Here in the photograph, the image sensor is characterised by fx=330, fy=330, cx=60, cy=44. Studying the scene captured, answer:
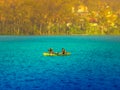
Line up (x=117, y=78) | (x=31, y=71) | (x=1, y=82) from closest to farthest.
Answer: (x=1, y=82) < (x=117, y=78) < (x=31, y=71)

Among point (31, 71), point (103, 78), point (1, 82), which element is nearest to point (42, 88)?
point (1, 82)

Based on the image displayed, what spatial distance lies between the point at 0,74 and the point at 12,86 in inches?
559

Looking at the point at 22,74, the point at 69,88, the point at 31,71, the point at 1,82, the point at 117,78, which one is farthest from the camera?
the point at 31,71

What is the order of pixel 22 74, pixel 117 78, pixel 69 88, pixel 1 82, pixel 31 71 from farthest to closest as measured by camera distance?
pixel 31 71 → pixel 22 74 → pixel 117 78 → pixel 1 82 → pixel 69 88

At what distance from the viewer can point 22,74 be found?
7019 cm

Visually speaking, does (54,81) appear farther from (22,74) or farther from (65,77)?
(22,74)

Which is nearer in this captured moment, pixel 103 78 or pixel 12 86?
pixel 12 86

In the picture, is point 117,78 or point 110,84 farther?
point 117,78

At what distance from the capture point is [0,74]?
70.5m

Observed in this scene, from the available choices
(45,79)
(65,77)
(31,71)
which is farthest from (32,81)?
(31,71)

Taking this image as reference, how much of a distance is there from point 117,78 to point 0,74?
81.0ft

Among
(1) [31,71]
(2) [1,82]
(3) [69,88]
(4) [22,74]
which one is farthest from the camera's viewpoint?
(1) [31,71]

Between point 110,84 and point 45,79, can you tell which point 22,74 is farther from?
point 110,84

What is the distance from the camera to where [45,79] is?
6369 centimetres
